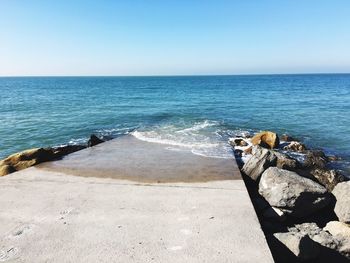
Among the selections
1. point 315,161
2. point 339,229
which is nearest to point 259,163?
point 339,229

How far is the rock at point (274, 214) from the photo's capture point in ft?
21.4

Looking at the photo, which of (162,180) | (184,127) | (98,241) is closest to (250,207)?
(162,180)

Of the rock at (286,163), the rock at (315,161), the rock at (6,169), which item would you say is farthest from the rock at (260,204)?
the rock at (6,169)

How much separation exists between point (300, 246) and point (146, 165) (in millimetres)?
4667

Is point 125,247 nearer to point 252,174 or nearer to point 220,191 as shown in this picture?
point 220,191

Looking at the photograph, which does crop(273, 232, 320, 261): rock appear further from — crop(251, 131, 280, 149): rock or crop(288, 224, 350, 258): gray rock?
crop(251, 131, 280, 149): rock

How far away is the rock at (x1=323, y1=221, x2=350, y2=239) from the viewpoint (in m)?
5.68

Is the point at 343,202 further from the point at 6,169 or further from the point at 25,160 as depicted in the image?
the point at 6,169

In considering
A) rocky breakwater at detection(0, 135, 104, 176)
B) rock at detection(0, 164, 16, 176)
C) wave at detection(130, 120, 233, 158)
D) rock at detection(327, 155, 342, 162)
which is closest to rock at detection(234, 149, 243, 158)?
wave at detection(130, 120, 233, 158)

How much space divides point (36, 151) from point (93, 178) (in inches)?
111

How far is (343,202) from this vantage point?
6488 millimetres

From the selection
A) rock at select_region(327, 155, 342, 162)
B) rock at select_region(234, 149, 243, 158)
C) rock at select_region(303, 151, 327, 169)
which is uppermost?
rock at select_region(234, 149, 243, 158)

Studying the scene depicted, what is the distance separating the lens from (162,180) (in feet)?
23.5

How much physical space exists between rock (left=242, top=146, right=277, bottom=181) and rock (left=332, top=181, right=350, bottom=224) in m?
1.90
